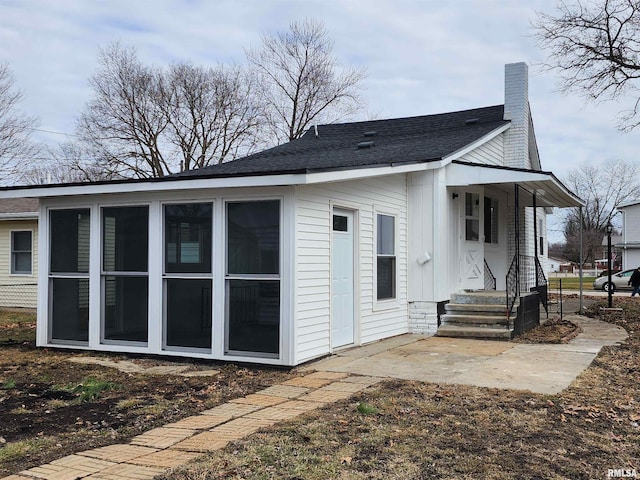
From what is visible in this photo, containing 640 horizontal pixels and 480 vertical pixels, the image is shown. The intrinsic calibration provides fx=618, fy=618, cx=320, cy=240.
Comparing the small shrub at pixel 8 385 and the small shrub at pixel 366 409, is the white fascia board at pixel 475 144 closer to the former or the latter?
the small shrub at pixel 366 409

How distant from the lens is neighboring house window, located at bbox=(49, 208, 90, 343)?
9.13 metres

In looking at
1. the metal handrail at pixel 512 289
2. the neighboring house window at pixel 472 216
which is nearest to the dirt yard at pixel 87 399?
the metal handrail at pixel 512 289

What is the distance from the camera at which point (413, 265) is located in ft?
36.6

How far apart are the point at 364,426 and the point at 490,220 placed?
9.21 m

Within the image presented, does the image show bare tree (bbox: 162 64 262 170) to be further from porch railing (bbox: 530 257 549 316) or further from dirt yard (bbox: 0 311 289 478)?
dirt yard (bbox: 0 311 289 478)

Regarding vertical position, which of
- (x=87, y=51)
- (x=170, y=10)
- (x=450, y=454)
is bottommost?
(x=450, y=454)

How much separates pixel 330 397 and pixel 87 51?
27476mm

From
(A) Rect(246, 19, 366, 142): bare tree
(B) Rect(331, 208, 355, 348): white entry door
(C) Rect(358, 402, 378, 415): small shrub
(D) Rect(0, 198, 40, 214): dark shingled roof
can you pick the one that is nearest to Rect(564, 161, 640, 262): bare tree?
(A) Rect(246, 19, 366, 142): bare tree

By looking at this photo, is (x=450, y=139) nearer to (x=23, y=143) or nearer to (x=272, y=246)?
(x=272, y=246)

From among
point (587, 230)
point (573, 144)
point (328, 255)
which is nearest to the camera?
point (328, 255)

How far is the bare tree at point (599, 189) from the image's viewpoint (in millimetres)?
58500

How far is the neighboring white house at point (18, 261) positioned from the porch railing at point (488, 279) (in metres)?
12.3

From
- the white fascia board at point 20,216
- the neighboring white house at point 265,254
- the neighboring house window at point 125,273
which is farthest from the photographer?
the white fascia board at point 20,216

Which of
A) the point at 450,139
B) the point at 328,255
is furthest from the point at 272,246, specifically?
the point at 450,139
